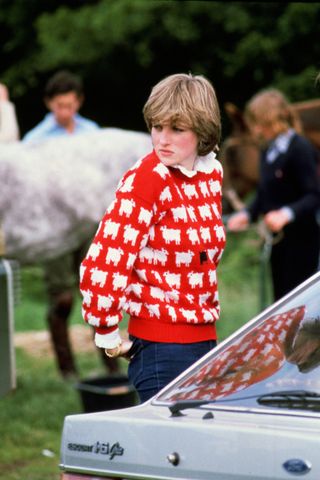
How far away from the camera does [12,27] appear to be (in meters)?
20.4

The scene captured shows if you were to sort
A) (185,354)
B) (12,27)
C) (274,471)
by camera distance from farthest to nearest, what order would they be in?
(12,27), (185,354), (274,471)

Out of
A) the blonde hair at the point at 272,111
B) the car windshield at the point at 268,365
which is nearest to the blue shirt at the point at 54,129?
the blonde hair at the point at 272,111

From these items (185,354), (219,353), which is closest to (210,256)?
(185,354)

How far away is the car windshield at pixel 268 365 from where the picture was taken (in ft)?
10.3

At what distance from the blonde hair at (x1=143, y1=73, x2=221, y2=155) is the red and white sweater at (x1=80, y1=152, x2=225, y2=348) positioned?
141 mm

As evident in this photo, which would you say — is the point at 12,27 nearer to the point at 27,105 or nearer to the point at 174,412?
the point at 27,105

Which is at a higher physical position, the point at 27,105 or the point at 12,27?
the point at 12,27

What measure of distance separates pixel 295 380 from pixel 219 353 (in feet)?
1.04

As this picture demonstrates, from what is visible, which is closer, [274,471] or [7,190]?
[274,471]

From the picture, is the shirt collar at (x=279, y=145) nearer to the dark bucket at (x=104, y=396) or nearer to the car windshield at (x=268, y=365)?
the dark bucket at (x=104, y=396)

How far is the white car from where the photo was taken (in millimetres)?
2863

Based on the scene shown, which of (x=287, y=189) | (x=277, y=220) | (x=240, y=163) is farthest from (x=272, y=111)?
(x=240, y=163)

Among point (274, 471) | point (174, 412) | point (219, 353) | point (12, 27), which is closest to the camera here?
point (274, 471)

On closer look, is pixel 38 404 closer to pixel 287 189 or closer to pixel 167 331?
pixel 287 189
